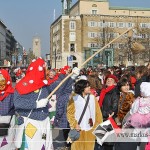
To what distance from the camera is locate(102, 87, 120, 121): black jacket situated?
7.14 m

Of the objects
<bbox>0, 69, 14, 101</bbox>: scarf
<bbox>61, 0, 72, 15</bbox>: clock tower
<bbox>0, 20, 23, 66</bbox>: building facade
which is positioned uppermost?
<bbox>61, 0, 72, 15</bbox>: clock tower

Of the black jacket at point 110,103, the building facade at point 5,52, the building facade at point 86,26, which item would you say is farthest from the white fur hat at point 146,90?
the building facade at point 86,26

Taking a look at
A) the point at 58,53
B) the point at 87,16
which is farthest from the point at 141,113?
the point at 58,53

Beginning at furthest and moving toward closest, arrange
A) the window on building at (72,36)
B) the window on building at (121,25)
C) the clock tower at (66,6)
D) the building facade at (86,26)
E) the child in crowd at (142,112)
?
the clock tower at (66,6)
the window on building at (121,25)
the window on building at (72,36)
the building facade at (86,26)
the child in crowd at (142,112)

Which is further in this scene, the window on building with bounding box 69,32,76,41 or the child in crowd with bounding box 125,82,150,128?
the window on building with bounding box 69,32,76,41

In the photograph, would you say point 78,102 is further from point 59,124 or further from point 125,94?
point 59,124

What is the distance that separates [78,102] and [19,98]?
0.99m

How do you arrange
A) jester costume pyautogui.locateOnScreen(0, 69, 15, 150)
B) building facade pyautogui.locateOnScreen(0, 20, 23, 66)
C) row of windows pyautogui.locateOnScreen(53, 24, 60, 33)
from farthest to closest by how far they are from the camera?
1. row of windows pyautogui.locateOnScreen(53, 24, 60, 33)
2. building facade pyautogui.locateOnScreen(0, 20, 23, 66)
3. jester costume pyautogui.locateOnScreen(0, 69, 15, 150)

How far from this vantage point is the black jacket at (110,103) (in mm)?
7139

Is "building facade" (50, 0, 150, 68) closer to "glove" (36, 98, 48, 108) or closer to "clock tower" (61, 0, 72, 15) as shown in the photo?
"clock tower" (61, 0, 72, 15)

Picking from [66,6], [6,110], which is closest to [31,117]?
[6,110]

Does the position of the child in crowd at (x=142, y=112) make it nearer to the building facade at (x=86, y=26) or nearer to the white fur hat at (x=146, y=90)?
the white fur hat at (x=146, y=90)

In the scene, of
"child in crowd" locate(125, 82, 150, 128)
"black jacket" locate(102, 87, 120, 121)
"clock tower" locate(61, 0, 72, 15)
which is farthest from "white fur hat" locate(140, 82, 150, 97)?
"clock tower" locate(61, 0, 72, 15)

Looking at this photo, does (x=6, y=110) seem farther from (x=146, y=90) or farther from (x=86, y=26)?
(x=86, y=26)
